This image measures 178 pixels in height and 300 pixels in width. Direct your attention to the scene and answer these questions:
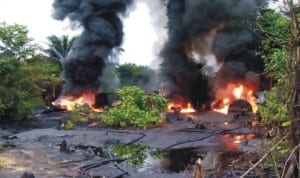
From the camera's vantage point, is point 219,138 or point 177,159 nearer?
point 177,159

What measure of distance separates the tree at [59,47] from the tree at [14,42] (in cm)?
1582

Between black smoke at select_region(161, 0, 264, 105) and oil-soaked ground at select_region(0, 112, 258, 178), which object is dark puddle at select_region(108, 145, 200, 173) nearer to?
oil-soaked ground at select_region(0, 112, 258, 178)

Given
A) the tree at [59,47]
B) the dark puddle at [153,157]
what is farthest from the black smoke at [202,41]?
the dark puddle at [153,157]

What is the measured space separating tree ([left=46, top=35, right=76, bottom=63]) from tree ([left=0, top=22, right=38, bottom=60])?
15823mm

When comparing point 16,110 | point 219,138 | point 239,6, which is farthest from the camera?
point 239,6

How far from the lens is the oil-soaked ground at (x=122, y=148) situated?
46.3ft

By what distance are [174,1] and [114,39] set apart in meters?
6.49

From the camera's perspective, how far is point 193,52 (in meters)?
40.7

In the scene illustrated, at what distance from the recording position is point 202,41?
132 ft

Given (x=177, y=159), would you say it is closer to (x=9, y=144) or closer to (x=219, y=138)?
(x=219, y=138)

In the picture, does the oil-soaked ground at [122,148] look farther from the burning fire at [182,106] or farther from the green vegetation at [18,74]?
the burning fire at [182,106]

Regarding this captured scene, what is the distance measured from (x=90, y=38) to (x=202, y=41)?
9344 mm

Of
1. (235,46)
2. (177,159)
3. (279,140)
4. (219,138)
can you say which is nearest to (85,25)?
(235,46)

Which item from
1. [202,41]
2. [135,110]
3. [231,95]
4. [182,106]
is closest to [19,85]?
[135,110]
